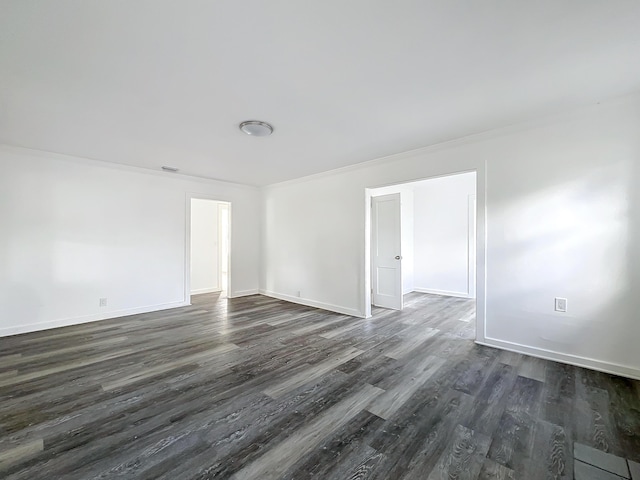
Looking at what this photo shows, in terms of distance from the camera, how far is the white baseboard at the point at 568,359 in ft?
8.18

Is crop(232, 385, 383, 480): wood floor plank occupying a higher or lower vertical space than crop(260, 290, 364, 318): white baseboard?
lower

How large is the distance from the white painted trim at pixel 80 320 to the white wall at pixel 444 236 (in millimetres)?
→ 5692

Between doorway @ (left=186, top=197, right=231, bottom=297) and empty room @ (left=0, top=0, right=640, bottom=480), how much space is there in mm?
1683

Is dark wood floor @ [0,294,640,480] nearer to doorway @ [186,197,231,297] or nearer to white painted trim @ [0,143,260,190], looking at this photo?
white painted trim @ [0,143,260,190]

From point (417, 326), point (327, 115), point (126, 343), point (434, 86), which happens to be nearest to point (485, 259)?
point (417, 326)

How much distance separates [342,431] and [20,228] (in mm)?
5025

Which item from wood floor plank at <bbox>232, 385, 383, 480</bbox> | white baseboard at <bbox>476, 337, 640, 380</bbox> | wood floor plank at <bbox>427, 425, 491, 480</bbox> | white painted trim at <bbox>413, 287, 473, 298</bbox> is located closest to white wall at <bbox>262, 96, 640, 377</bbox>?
white baseboard at <bbox>476, 337, 640, 380</bbox>

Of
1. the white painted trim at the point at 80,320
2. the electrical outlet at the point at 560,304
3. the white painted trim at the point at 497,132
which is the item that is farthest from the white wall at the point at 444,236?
the white painted trim at the point at 80,320

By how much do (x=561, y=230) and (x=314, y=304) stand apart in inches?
154

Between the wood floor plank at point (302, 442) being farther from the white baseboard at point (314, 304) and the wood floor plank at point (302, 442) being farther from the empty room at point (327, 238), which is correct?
the white baseboard at point (314, 304)

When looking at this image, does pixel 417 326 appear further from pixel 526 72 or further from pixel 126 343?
pixel 126 343

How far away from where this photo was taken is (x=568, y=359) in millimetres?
2766

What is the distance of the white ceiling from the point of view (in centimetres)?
152

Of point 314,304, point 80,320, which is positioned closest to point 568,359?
point 314,304
